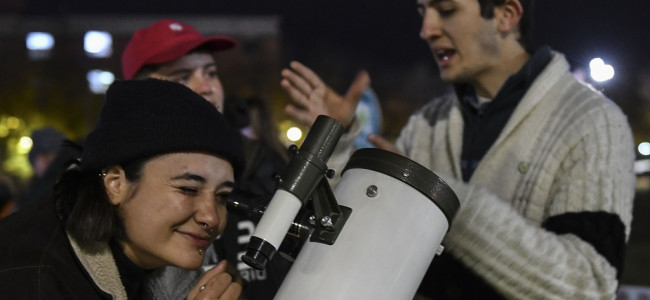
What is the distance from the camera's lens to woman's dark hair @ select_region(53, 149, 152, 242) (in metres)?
2.65

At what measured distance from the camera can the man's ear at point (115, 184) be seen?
275 cm

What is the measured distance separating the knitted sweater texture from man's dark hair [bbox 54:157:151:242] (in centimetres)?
80

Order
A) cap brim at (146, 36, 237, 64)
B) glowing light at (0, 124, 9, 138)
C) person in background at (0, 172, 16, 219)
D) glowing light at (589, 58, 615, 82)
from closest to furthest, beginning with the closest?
glowing light at (589, 58, 615, 82) < cap brim at (146, 36, 237, 64) < person in background at (0, 172, 16, 219) < glowing light at (0, 124, 9, 138)

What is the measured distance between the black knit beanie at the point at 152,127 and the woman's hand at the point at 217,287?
394 millimetres

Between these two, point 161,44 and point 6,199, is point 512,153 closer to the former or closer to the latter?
point 161,44

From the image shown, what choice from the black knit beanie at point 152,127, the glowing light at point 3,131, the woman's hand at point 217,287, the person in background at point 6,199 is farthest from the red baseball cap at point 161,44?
the glowing light at point 3,131

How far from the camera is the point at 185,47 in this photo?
4.07m

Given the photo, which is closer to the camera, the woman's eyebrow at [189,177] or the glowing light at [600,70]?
the woman's eyebrow at [189,177]

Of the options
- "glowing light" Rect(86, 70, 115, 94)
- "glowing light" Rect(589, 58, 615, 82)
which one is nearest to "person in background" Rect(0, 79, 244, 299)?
"glowing light" Rect(589, 58, 615, 82)

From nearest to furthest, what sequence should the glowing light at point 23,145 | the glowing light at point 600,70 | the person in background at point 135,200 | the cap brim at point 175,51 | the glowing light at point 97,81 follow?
the person in background at point 135,200, the glowing light at point 600,70, the cap brim at point 175,51, the glowing light at point 23,145, the glowing light at point 97,81

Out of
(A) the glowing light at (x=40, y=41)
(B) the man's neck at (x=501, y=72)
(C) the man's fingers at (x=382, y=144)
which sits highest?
(A) the glowing light at (x=40, y=41)

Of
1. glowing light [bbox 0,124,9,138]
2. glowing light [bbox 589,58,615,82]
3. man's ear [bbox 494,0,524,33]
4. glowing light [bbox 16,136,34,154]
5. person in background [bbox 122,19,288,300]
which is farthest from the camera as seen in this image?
glowing light [bbox 0,124,9,138]

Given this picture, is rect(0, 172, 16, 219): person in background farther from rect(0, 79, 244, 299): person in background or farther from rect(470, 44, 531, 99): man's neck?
rect(470, 44, 531, 99): man's neck

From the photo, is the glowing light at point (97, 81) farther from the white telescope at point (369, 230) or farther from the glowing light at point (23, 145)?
the white telescope at point (369, 230)
